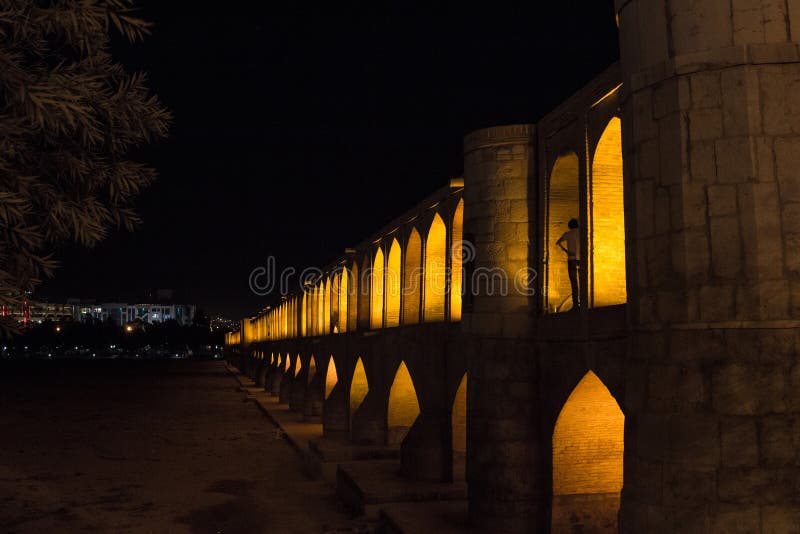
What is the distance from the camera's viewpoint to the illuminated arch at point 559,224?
11086 millimetres

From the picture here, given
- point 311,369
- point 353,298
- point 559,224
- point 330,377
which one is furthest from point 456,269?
point 311,369

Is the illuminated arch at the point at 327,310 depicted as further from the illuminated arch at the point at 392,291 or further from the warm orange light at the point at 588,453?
the warm orange light at the point at 588,453

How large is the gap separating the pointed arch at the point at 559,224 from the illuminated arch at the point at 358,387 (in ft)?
35.6

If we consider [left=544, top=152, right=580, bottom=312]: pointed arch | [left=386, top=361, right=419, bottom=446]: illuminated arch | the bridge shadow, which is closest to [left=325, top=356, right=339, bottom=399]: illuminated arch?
[left=386, top=361, right=419, bottom=446]: illuminated arch

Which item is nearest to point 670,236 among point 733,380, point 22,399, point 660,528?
point 733,380

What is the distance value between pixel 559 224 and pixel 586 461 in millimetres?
3019

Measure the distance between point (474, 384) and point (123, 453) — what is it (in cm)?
1447

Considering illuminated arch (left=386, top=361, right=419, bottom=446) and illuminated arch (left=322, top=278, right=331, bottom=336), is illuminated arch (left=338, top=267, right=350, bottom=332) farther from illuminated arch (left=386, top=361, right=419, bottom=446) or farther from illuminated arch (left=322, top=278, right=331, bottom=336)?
illuminated arch (left=386, top=361, right=419, bottom=446)

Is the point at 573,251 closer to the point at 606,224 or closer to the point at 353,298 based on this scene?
the point at 606,224

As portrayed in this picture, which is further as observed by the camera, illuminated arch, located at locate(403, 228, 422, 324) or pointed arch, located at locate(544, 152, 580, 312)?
illuminated arch, located at locate(403, 228, 422, 324)

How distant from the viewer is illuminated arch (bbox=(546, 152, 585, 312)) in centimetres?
1109

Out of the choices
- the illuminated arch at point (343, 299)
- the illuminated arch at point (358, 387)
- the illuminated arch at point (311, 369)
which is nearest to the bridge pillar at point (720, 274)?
the illuminated arch at point (358, 387)

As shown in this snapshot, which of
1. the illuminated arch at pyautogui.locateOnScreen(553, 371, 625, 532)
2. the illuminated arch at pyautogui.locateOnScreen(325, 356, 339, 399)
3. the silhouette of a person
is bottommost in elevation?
the illuminated arch at pyautogui.locateOnScreen(553, 371, 625, 532)

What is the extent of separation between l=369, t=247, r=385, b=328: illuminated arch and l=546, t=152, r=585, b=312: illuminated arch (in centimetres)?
1037
